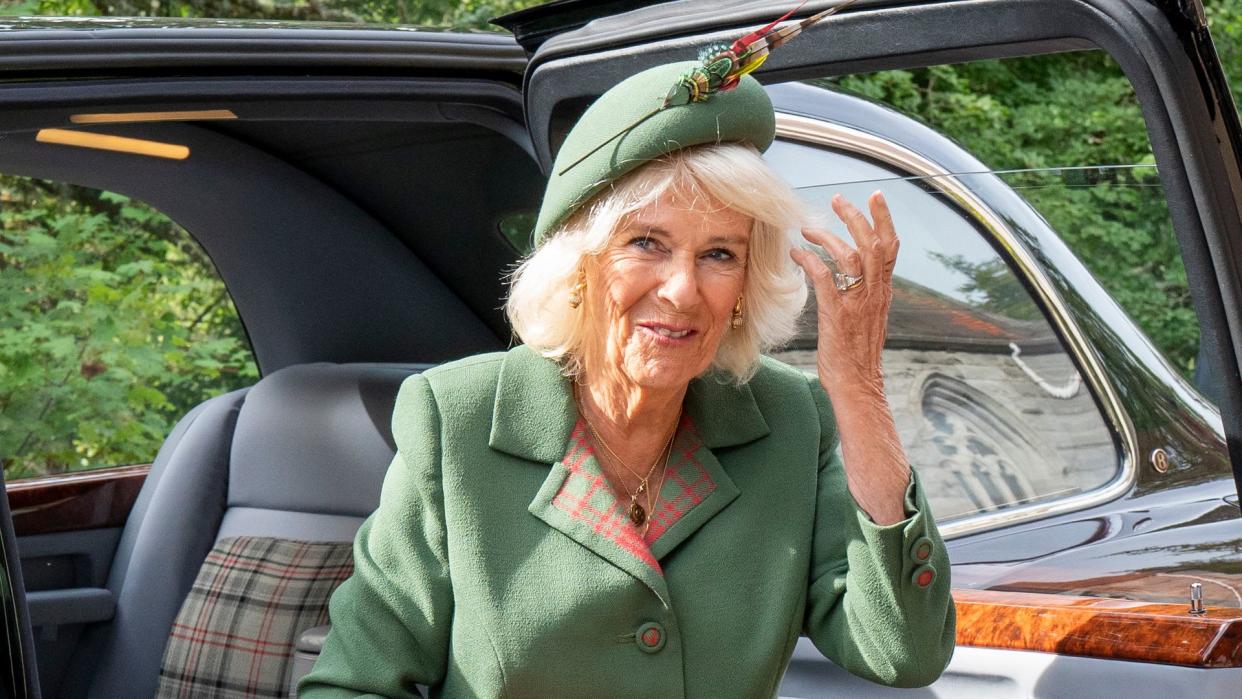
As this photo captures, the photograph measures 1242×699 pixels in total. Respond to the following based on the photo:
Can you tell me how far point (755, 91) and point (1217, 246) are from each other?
645 millimetres

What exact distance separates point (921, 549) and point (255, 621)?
6.17 feet

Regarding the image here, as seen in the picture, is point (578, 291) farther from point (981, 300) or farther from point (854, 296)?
point (981, 300)

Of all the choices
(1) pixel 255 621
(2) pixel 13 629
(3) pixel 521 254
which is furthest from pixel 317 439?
(2) pixel 13 629

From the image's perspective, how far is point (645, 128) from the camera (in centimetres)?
188

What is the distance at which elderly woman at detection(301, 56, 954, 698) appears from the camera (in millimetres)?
1872

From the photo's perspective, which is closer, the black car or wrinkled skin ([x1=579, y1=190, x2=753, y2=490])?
the black car

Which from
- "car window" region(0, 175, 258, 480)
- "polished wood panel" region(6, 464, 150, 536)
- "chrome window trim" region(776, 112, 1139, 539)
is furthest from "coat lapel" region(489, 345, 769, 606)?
"car window" region(0, 175, 258, 480)

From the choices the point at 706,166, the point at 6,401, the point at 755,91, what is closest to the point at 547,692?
the point at 706,166

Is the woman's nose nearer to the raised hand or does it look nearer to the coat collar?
the raised hand

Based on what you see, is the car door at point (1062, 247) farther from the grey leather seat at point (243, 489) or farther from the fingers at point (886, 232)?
the grey leather seat at point (243, 489)

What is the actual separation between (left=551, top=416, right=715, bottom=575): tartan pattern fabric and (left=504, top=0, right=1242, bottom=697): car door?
1.33ft

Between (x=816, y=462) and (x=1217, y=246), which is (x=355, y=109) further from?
(x=1217, y=246)

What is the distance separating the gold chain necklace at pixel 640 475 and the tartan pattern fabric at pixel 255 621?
1.30m

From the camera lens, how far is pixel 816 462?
209 centimetres
